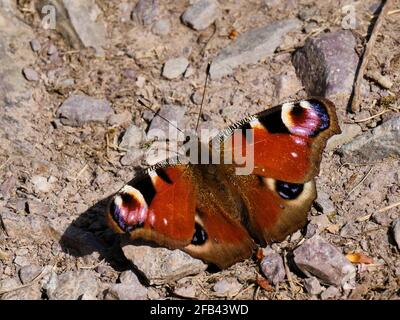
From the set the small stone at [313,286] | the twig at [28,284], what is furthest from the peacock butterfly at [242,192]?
the twig at [28,284]

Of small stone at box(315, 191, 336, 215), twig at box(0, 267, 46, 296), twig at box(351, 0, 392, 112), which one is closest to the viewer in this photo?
twig at box(0, 267, 46, 296)

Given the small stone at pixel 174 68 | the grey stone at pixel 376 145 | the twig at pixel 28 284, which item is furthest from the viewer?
the small stone at pixel 174 68

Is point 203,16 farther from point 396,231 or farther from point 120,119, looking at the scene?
point 396,231

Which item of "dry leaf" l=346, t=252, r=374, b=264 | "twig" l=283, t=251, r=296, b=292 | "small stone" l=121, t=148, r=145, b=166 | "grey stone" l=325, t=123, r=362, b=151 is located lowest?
"twig" l=283, t=251, r=296, b=292

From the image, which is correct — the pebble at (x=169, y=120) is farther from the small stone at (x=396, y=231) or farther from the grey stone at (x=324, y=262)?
the small stone at (x=396, y=231)

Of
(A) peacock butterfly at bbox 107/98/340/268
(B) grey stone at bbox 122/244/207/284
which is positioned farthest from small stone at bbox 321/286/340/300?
(B) grey stone at bbox 122/244/207/284

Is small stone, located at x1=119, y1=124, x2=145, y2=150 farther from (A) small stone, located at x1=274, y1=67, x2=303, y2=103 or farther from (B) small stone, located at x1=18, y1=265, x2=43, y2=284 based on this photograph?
(B) small stone, located at x1=18, y1=265, x2=43, y2=284
